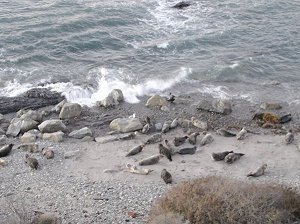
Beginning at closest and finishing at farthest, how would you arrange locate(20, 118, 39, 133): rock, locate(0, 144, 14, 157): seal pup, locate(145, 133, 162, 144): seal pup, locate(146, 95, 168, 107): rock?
1. locate(0, 144, 14, 157): seal pup
2. locate(145, 133, 162, 144): seal pup
3. locate(20, 118, 39, 133): rock
4. locate(146, 95, 168, 107): rock

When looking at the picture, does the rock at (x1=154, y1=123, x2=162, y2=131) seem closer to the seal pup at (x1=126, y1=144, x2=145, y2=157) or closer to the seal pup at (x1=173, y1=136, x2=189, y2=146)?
the seal pup at (x1=173, y1=136, x2=189, y2=146)

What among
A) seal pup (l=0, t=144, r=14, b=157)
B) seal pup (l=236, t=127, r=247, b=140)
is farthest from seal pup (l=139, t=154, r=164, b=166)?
seal pup (l=0, t=144, r=14, b=157)

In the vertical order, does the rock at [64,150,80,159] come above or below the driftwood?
above

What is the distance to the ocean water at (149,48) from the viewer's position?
23.5m

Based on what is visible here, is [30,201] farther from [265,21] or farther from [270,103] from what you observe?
[265,21]

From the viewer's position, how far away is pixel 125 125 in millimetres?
19438

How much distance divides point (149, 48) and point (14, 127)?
34.5 ft

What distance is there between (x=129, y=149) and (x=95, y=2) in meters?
19.4

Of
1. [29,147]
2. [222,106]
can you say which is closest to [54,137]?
[29,147]

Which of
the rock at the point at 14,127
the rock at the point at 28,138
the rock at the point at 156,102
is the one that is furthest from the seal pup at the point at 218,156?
the rock at the point at 14,127

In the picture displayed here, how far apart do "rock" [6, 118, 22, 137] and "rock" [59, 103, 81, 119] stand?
71.1 inches

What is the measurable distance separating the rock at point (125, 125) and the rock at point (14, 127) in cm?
373

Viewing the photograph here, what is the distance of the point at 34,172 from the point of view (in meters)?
15.6

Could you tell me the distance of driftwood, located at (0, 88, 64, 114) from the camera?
855 inches
